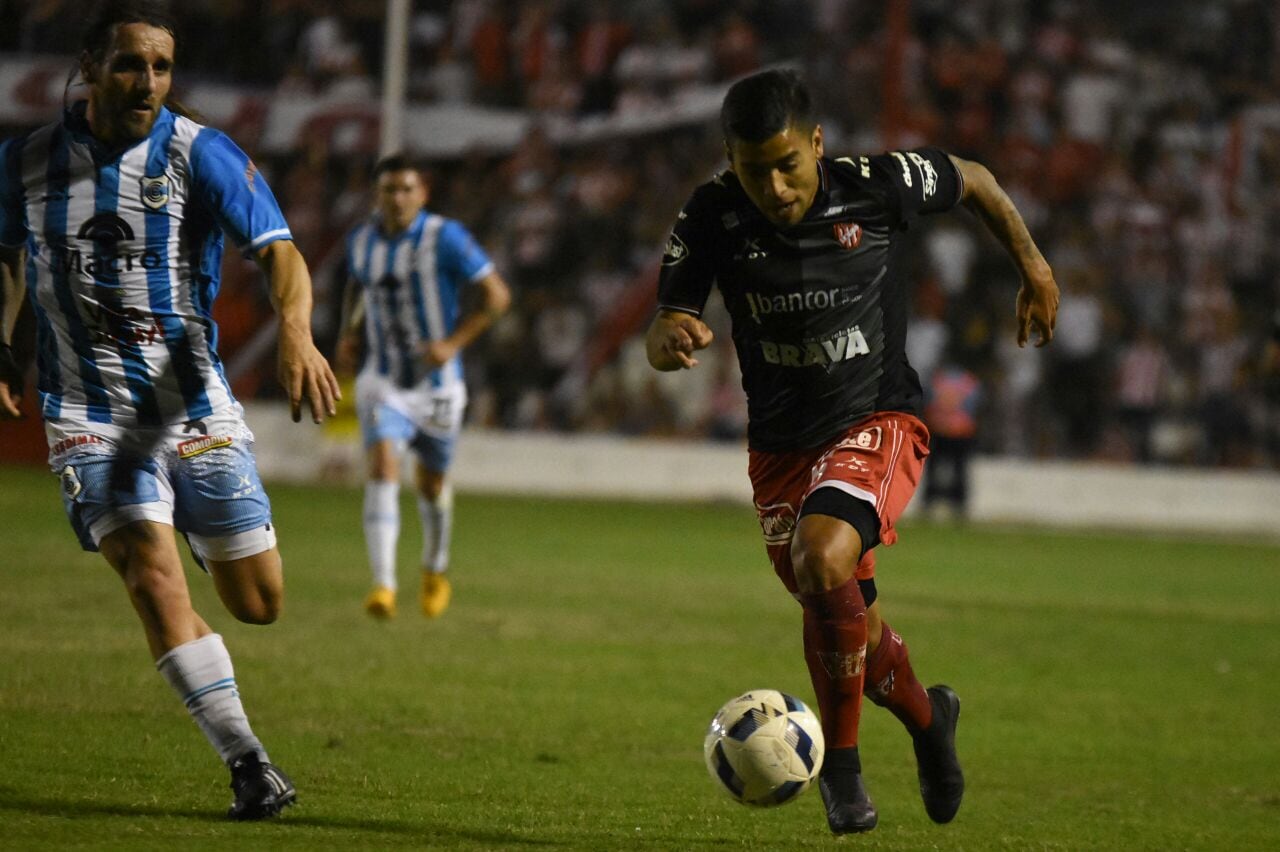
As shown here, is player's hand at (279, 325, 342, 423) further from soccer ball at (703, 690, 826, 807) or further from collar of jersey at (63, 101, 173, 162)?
soccer ball at (703, 690, 826, 807)

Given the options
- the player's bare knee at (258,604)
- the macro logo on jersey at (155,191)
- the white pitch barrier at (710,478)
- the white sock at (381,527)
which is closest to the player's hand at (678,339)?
the player's bare knee at (258,604)

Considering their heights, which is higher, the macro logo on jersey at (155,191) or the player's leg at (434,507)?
the macro logo on jersey at (155,191)

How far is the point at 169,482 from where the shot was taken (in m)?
5.27

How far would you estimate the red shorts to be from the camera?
17.6 feet

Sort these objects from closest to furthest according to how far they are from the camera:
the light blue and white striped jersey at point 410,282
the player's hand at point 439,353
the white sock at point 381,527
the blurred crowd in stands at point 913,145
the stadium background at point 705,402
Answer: the stadium background at point 705,402 → the white sock at point 381,527 → the player's hand at point 439,353 → the light blue and white striped jersey at point 410,282 → the blurred crowd in stands at point 913,145

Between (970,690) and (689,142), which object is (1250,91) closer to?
(689,142)

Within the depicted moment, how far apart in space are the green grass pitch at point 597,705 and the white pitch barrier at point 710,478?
17.6 ft

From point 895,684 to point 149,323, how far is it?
2553 mm

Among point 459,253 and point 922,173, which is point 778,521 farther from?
point 459,253

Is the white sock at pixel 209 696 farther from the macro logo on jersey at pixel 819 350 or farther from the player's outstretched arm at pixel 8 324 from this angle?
the macro logo on jersey at pixel 819 350

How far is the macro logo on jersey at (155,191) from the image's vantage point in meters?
5.11

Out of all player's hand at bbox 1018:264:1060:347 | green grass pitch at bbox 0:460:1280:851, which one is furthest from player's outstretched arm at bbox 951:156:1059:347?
green grass pitch at bbox 0:460:1280:851

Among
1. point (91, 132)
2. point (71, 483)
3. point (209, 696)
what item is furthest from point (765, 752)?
point (91, 132)

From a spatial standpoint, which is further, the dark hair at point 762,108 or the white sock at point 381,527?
the white sock at point 381,527
